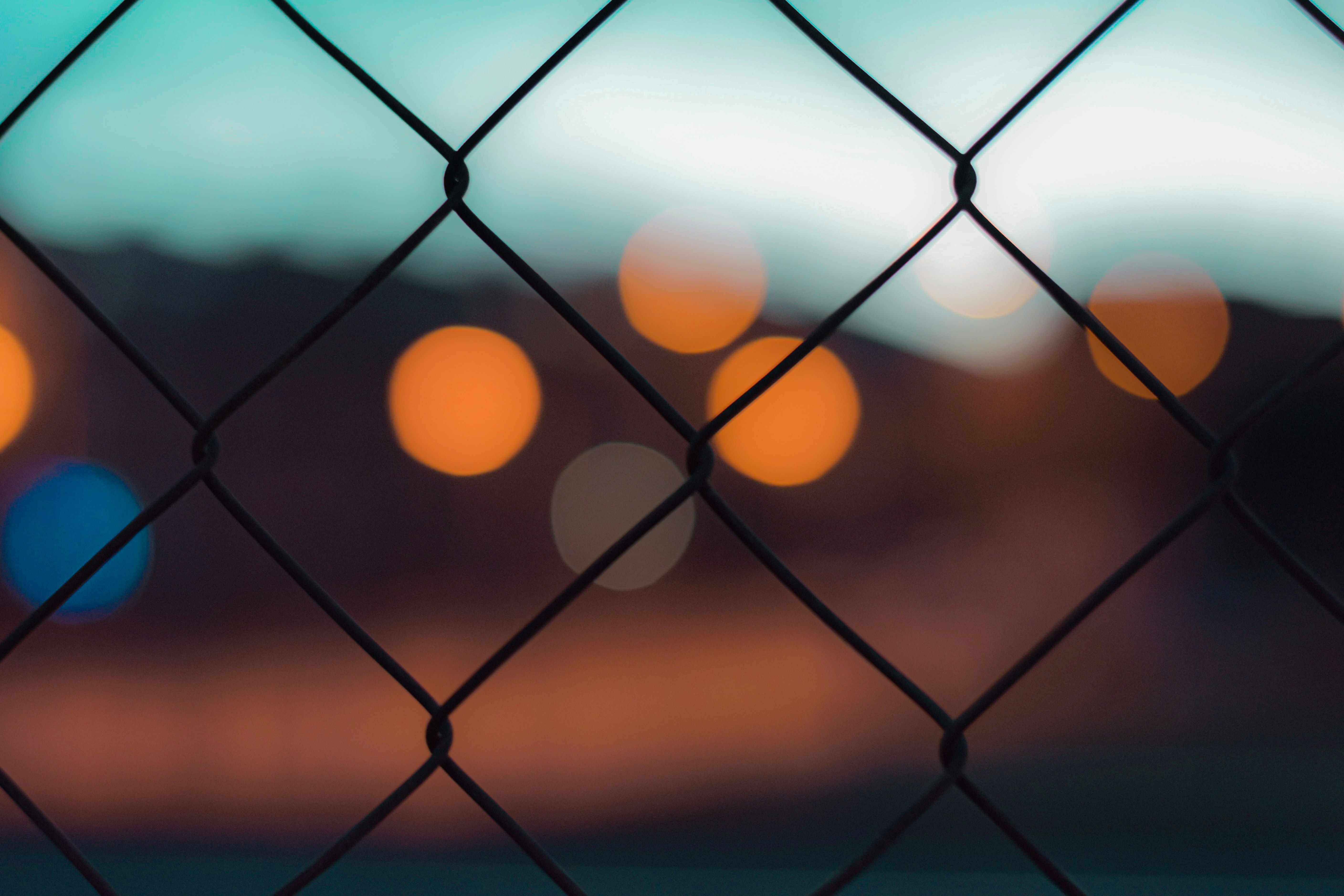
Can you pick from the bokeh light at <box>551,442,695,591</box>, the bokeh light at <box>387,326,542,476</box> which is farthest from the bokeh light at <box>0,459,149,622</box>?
the bokeh light at <box>551,442,695,591</box>

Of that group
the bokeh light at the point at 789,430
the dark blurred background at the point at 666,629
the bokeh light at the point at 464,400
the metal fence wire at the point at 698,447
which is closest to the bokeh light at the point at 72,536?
the dark blurred background at the point at 666,629

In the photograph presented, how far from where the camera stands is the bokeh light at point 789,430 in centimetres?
633

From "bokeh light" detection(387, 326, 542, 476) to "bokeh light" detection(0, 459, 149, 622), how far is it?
1838 mm

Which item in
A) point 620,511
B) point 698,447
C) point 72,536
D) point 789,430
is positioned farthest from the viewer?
point 620,511

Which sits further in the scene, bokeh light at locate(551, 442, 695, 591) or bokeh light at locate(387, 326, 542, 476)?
bokeh light at locate(551, 442, 695, 591)

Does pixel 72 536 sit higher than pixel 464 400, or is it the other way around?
pixel 464 400

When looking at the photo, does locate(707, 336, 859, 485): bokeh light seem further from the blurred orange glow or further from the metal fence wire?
the metal fence wire

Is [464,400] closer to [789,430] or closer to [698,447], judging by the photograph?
[789,430]

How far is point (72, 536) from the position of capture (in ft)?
23.1

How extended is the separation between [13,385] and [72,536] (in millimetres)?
2668

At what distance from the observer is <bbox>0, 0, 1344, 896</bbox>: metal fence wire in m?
0.30

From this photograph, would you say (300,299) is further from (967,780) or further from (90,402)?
(967,780)

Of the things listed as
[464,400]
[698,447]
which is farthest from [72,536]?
[698,447]

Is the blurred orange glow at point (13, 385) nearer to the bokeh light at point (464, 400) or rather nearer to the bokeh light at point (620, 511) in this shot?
the bokeh light at point (464, 400)
